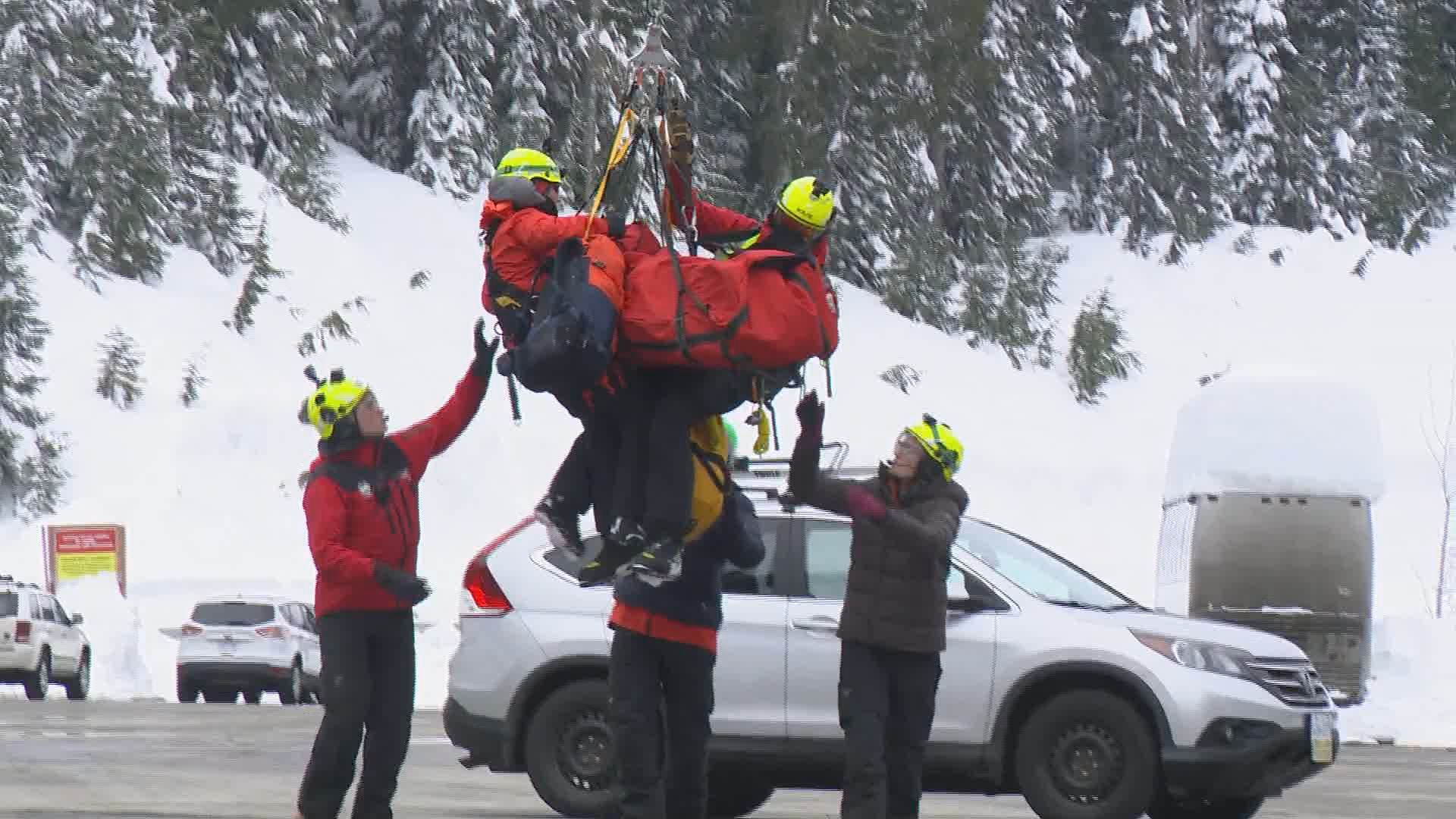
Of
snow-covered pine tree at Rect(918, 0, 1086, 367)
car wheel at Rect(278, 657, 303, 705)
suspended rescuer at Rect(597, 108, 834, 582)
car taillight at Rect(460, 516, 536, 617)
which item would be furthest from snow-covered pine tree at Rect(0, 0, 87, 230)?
suspended rescuer at Rect(597, 108, 834, 582)

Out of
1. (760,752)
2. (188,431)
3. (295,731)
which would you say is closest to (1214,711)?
(760,752)

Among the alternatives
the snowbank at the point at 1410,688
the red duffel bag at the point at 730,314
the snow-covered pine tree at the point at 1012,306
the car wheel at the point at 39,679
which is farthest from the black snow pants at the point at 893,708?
the snow-covered pine tree at the point at 1012,306

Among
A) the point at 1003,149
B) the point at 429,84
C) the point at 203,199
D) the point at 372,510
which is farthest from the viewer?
the point at 1003,149

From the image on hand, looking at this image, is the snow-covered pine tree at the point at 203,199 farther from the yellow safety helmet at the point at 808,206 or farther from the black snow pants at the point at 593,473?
the yellow safety helmet at the point at 808,206

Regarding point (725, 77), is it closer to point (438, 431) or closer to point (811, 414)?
point (438, 431)

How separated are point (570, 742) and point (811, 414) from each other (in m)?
4.87

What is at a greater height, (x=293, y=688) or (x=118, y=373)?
(x=118, y=373)

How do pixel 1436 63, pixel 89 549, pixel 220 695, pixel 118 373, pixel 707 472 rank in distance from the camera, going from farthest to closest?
pixel 1436 63 → pixel 118 373 → pixel 89 549 → pixel 220 695 → pixel 707 472

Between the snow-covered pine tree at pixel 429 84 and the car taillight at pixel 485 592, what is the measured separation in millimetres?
34398

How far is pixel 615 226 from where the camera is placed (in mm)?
6996

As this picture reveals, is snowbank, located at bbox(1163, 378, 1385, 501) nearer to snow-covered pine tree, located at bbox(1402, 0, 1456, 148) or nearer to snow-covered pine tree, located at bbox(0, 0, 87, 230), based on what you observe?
snow-covered pine tree, located at bbox(0, 0, 87, 230)

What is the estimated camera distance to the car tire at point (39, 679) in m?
27.9

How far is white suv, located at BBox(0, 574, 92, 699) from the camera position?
2780cm

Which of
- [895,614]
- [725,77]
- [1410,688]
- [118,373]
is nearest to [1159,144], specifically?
[725,77]
